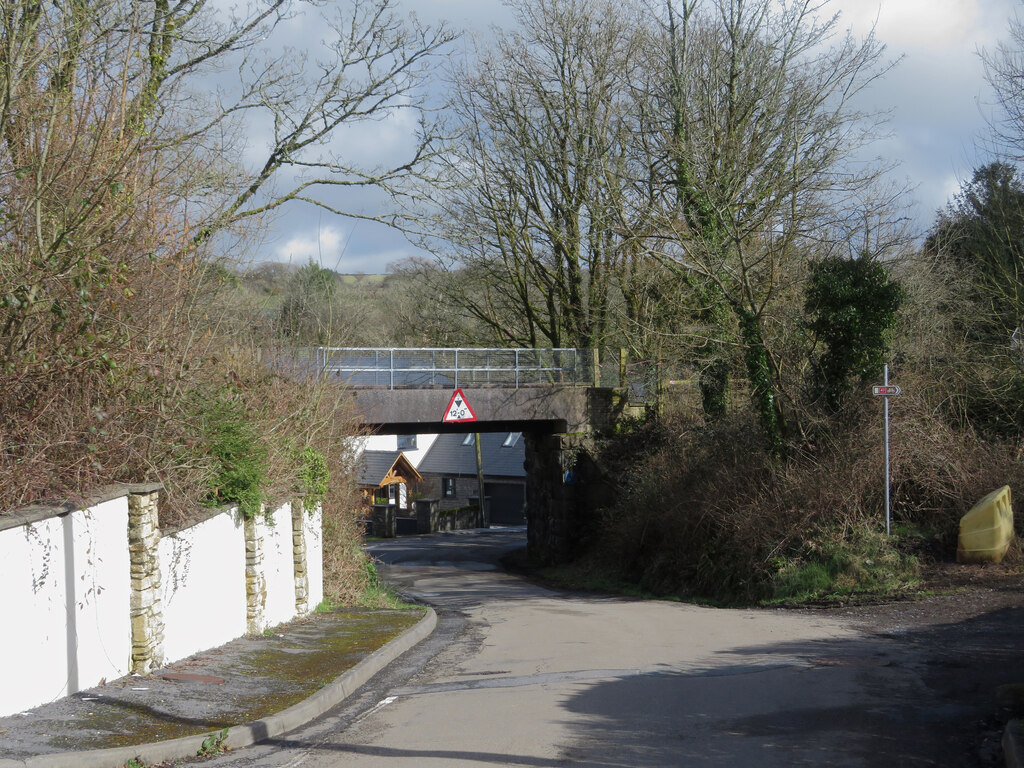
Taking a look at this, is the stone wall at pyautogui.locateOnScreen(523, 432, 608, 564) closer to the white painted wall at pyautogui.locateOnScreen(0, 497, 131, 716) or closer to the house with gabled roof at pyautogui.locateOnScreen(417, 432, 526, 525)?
the white painted wall at pyautogui.locateOnScreen(0, 497, 131, 716)

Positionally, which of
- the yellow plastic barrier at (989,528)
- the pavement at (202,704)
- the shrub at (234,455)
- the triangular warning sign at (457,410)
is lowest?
the pavement at (202,704)

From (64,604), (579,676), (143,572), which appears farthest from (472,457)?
(64,604)

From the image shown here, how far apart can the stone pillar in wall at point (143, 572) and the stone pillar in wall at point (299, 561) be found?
17.6 ft

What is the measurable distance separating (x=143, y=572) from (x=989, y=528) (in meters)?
12.5

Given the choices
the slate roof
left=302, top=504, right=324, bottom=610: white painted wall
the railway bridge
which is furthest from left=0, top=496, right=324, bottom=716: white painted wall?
the slate roof

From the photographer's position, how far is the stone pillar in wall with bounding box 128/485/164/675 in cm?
894

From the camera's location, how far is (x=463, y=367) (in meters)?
25.5

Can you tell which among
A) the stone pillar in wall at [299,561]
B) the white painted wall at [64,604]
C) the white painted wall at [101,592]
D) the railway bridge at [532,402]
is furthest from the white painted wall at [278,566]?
the railway bridge at [532,402]

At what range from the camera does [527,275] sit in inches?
1225

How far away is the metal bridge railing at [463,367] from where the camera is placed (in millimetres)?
23844

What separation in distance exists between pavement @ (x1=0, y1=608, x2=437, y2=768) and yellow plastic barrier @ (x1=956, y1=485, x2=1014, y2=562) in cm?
909

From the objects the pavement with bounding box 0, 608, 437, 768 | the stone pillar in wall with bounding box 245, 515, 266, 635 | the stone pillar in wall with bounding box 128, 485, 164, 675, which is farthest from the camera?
the stone pillar in wall with bounding box 245, 515, 266, 635

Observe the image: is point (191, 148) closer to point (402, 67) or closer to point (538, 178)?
point (402, 67)

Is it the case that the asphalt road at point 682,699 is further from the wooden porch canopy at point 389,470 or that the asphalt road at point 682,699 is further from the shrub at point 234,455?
the wooden porch canopy at point 389,470
